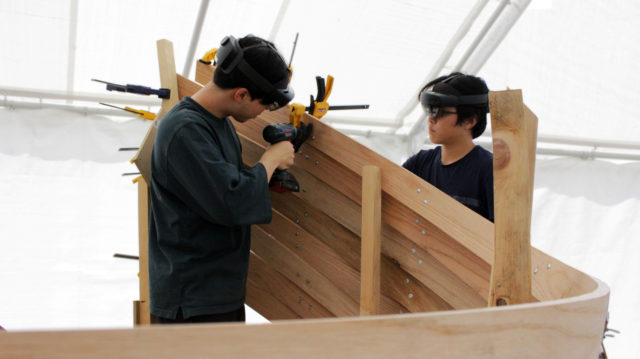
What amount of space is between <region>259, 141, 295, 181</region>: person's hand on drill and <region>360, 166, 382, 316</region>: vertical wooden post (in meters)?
0.28

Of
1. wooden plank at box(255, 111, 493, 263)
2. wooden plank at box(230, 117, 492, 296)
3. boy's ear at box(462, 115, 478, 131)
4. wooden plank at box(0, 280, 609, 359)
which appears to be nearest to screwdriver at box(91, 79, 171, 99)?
wooden plank at box(230, 117, 492, 296)

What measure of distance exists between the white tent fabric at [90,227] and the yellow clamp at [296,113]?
2475 mm

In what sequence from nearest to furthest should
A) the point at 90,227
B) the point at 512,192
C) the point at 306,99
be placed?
the point at 512,192 < the point at 90,227 < the point at 306,99

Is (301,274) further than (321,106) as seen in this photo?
Yes

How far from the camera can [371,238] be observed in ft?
6.46

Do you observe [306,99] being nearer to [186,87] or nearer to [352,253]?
[186,87]

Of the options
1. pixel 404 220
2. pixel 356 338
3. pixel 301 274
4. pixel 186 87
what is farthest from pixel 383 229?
pixel 356 338

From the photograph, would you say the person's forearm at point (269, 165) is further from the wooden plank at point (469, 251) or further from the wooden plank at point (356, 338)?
the wooden plank at point (356, 338)

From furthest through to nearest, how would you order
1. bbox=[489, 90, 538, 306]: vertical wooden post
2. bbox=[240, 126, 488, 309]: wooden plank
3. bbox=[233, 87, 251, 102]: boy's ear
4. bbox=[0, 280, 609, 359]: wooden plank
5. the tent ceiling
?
the tent ceiling < bbox=[240, 126, 488, 309]: wooden plank < bbox=[233, 87, 251, 102]: boy's ear < bbox=[489, 90, 538, 306]: vertical wooden post < bbox=[0, 280, 609, 359]: wooden plank

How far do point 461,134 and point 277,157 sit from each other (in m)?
0.80

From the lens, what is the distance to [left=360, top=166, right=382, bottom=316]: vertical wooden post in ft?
6.41

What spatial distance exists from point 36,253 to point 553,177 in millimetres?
4106

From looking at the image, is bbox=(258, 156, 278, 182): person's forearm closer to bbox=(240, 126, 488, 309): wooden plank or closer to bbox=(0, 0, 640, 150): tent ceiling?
bbox=(240, 126, 488, 309): wooden plank

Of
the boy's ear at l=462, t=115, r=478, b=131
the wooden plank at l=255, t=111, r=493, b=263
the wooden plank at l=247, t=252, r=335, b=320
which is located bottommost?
the wooden plank at l=247, t=252, r=335, b=320
